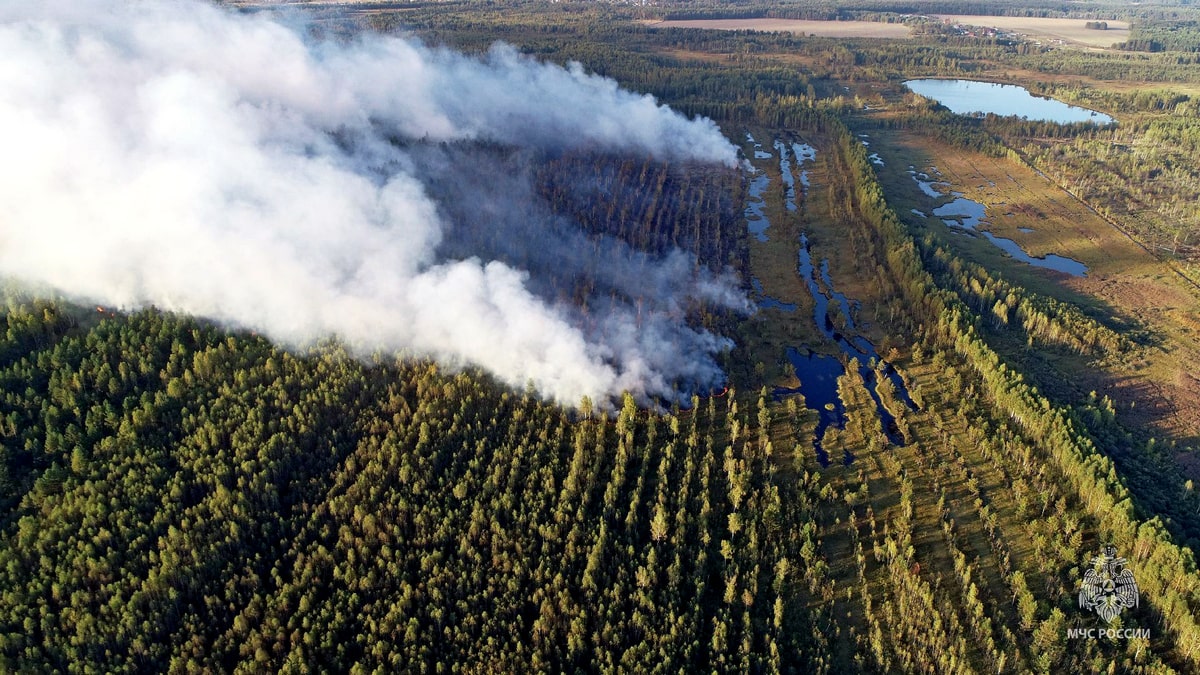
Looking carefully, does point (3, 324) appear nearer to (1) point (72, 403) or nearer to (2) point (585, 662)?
(1) point (72, 403)

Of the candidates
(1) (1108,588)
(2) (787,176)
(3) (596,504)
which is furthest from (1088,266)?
(3) (596,504)

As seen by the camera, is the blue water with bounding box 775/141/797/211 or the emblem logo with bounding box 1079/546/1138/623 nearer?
the emblem logo with bounding box 1079/546/1138/623

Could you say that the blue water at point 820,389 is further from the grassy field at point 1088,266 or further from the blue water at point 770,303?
the grassy field at point 1088,266

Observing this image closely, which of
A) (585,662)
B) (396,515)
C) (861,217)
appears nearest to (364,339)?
(396,515)

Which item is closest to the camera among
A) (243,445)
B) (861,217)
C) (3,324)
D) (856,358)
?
(243,445)

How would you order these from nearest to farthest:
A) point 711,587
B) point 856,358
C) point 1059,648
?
point 1059,648
point 711,587
point 856,358

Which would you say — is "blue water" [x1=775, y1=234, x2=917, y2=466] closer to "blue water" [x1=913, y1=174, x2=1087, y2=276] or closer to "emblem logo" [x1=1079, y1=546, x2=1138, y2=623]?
"emblem logo" [x1=1079, y1=546, x2=1138, y2=623]

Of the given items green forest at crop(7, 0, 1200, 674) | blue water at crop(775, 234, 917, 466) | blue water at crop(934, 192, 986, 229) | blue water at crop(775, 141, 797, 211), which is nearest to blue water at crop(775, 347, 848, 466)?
blue water at crop(775, 234, 917, 466)
